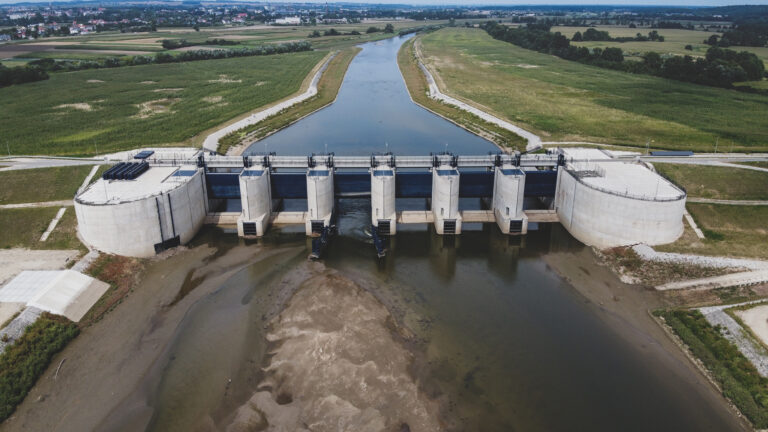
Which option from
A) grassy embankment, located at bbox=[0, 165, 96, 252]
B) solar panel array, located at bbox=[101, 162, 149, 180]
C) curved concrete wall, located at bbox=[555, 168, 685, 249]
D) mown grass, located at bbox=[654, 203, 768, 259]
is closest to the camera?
mown grass, located at bbox=[654, 203, 768, 259]

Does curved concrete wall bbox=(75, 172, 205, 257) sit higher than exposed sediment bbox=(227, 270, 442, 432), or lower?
higher

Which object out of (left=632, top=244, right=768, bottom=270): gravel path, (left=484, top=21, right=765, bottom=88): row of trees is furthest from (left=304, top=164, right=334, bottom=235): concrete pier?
(left=484, top=21, right=765, bottom=88): row of trees

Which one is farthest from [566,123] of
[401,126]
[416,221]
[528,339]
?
Answer: [528,339]

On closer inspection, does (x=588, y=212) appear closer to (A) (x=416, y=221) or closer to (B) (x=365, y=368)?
(A) (x=416, y=221)

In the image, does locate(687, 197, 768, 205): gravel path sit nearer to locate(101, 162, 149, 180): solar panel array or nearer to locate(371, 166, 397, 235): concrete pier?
locate(371, 166, 397, 235): concrete pier

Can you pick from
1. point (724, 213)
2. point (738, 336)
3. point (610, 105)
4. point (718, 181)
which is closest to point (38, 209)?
point (738, 336)

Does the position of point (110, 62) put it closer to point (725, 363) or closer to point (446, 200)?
point (446, 200)
